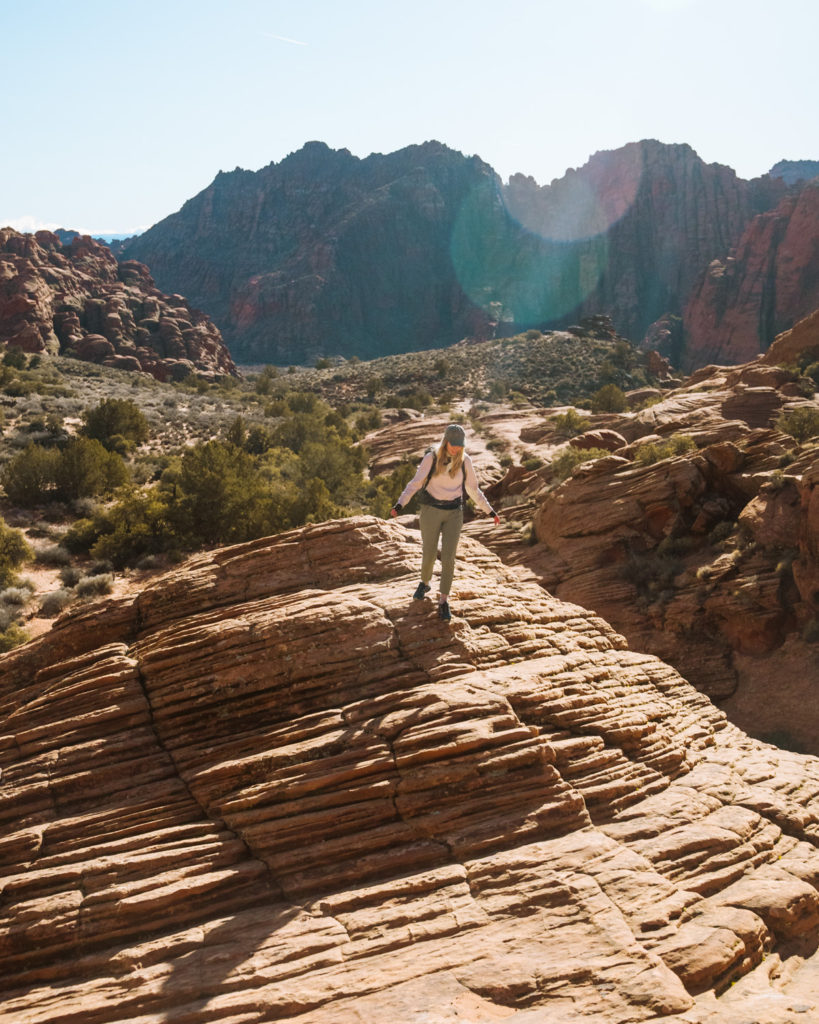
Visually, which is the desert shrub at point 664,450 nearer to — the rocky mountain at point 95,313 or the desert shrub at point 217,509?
the desert shrub at point 217,509

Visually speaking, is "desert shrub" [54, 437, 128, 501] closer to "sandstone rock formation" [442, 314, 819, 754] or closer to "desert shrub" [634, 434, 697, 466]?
"sandstone rock formation" [442, 314, 819, 754]

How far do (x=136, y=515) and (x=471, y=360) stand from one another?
58.6m

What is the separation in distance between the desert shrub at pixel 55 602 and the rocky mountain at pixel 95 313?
53577 millimetres

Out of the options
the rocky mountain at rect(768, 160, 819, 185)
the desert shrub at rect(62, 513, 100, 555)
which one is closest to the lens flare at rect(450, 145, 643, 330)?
the rocky mountain at rect(768, 160, 819, 185)

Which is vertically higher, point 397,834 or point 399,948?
point 397,834

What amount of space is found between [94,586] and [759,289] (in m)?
103

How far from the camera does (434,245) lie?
159 meters

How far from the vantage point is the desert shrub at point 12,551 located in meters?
21.4

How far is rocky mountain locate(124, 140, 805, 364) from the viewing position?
129m

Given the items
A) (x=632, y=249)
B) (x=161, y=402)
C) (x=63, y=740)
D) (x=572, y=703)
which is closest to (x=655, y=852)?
(x=572, y=703)

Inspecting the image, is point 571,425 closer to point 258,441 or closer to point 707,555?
point 258,441

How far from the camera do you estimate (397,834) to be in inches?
256

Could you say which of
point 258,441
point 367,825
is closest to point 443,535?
point 367,825

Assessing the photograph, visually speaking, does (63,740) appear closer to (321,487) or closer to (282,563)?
(282,563)
